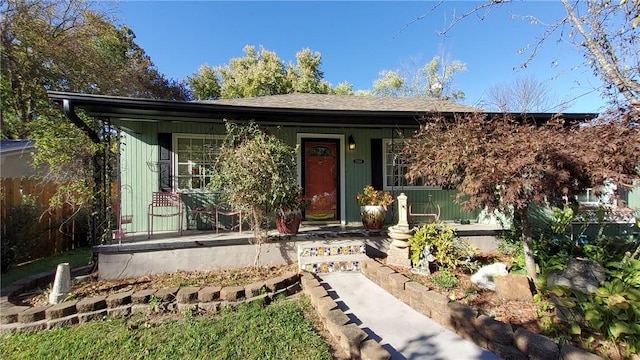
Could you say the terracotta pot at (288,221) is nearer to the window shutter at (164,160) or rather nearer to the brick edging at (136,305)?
the brick edging at (136,305)

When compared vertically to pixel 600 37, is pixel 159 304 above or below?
below

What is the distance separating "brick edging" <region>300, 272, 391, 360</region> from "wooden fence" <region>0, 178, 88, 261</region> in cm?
429

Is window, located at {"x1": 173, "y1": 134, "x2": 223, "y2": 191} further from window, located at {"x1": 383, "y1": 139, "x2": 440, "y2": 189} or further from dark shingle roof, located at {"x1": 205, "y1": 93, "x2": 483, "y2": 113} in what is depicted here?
window, located at {"x1": 383, "y1": 139, "x2": 440, "y2": 189}

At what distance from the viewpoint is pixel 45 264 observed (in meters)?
5.05

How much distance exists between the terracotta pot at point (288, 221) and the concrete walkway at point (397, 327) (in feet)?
3.79

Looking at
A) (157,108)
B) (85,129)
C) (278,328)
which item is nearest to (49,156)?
(85,129)

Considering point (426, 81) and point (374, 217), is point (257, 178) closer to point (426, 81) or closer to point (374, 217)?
point (374, 217)

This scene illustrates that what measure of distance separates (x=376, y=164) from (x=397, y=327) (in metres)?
4.07

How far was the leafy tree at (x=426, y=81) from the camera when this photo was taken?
1952 centimetres

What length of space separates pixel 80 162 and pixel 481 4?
6746 millimetres

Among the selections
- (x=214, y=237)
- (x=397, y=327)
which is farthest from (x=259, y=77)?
(x=397, y=327)

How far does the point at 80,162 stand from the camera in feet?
14.9

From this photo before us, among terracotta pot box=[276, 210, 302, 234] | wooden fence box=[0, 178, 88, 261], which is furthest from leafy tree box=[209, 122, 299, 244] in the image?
wooden fence box=[0, 178, 88, 261]

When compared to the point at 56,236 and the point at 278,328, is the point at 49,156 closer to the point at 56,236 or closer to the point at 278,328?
the point at 56,236
